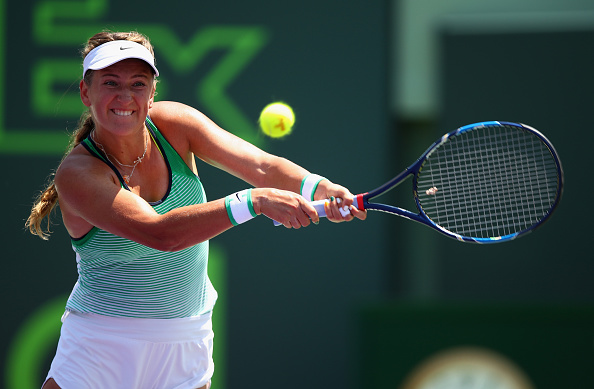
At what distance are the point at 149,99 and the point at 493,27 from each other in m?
2.67

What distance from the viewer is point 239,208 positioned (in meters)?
2.25

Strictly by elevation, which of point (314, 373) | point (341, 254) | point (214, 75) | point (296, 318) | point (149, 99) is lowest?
point (314, 373)

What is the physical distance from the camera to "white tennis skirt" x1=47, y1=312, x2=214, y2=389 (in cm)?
245

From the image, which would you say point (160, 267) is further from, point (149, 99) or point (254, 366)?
point (254, 366)

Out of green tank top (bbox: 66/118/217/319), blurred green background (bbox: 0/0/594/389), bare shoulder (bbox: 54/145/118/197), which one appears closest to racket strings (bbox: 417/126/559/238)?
blurred green background (bbox: 0/0/594/389)

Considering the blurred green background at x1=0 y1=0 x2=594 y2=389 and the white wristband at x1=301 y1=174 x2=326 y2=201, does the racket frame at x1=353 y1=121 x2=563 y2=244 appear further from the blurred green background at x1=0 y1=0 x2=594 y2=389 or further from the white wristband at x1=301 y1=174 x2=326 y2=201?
the blurred green background at x1=0 y1=0 x2=594 y2=389

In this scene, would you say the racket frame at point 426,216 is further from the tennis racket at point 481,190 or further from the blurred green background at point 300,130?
the blurred green background at point 300,130

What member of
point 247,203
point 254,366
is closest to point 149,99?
point 247,203

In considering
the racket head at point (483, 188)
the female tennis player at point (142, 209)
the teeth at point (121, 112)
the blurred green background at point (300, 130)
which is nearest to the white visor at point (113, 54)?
the female tennis player at point (142, 209)

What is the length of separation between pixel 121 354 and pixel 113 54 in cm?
89

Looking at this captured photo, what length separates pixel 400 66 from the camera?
473 cm

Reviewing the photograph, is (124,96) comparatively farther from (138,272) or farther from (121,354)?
(121,354)

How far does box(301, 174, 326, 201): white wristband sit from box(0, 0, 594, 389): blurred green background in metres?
1.75

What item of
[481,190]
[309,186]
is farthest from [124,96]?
[481,190]
